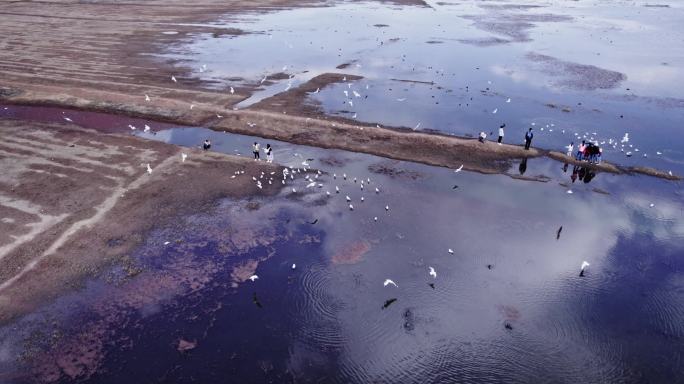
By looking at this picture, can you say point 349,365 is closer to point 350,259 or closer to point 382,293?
point 382,293

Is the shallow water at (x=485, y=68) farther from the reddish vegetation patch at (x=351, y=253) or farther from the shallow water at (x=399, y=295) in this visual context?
the reddish vegetation patch at (x=351, y=253)

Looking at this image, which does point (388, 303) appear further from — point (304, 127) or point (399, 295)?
point (304, 127)

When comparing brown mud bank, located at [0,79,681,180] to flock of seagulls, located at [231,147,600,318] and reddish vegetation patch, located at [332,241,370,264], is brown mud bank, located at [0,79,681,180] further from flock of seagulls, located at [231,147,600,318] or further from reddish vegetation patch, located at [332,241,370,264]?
reddish vegetation patch, located at [332,241,370,264]

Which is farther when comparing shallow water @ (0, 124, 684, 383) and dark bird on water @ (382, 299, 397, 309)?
dark bird on water @ (382, 299, 397, 309)

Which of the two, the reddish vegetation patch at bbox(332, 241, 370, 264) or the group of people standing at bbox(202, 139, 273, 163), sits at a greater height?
the group of people standing at bbox(202, 139, 273, 163)

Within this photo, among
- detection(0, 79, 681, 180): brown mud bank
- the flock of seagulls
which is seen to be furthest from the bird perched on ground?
detection(0, 79, 681, 180): brown mud bank

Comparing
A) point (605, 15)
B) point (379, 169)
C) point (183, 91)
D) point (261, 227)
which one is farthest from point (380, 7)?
point (261, 227)

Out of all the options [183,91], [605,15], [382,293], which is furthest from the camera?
[605,15]
